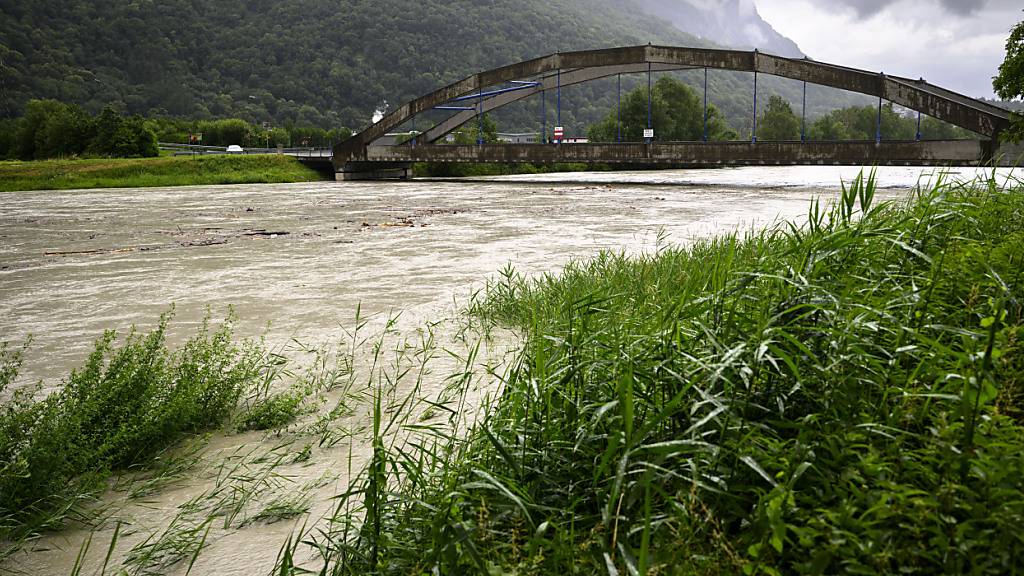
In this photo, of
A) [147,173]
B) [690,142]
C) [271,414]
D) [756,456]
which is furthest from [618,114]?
[756,456]

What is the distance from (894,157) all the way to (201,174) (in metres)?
26.8

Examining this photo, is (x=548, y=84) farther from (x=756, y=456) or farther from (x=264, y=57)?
(x=264, y=57)

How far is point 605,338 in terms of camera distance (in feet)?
9.45

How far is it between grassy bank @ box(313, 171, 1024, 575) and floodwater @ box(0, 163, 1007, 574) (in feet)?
2.55

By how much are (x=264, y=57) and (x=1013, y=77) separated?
94.8 meters

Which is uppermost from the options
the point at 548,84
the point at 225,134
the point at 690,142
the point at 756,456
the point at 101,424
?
the point at 548,84

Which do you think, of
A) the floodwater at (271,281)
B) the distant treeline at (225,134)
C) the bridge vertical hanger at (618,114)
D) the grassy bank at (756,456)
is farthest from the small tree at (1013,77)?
the distant treeline at (225,134)

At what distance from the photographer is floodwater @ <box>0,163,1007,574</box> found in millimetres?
2621

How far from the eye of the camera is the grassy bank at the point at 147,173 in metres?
28.0

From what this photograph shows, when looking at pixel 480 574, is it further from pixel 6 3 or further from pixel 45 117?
pixel 6 3

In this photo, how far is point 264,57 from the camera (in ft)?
323

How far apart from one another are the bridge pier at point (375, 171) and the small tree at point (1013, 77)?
25.5 m

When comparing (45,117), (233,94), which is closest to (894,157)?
(45,117)

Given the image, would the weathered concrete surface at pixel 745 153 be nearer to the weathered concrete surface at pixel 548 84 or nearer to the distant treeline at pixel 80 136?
the weathered concrete surface at pixel 548 84
